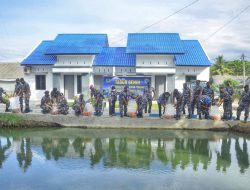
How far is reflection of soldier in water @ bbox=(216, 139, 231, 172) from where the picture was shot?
9.71 meters

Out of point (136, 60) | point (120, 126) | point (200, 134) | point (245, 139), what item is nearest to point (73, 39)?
point (136, 60)

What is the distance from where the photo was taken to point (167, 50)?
858 inches

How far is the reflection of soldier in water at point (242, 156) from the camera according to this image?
383 inches

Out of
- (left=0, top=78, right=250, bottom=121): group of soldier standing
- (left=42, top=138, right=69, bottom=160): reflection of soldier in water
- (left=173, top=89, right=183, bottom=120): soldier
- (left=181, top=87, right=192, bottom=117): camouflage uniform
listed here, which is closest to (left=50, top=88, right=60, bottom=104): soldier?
(left=0, top=78, right=250, bottom=121): group of soldier standing

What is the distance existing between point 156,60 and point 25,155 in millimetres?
13463

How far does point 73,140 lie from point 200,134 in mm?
5490

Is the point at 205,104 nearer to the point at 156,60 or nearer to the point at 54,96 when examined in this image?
the point at 54,96

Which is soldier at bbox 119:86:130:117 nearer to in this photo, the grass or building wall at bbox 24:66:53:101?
the grass

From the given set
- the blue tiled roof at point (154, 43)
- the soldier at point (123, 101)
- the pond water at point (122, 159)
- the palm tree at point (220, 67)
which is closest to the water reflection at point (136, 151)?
the pond water at point (122, 159)

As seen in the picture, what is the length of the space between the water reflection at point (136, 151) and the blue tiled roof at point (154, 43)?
31.9ft

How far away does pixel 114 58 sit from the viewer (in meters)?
23.5

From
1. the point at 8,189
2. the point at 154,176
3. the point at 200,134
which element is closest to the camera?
the point at 8,189

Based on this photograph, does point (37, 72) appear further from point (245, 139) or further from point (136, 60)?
point (245, 139)

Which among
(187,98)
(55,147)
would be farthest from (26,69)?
(187,98)
